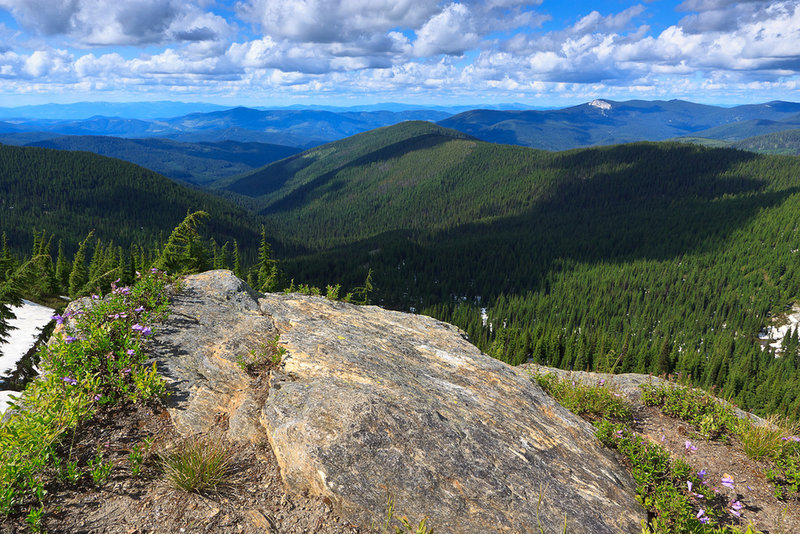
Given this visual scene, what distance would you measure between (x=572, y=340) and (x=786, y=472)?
103m

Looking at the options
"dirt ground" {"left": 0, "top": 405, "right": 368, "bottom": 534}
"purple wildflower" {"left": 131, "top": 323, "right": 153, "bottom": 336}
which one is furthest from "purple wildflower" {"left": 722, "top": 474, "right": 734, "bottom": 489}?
"purple wildflower" {"left": 131, "top": 323, "right": 153, "bottom": 336}

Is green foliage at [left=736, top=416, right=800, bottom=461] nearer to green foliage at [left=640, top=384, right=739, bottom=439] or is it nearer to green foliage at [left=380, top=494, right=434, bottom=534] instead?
green foliage at [left=640, top=384, right=739, bottom=439]

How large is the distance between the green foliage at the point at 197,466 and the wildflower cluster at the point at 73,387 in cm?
80

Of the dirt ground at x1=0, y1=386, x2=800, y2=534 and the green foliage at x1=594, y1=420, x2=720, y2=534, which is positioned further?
the green foliage at x1=594, y1=420, x2=720, y2=534

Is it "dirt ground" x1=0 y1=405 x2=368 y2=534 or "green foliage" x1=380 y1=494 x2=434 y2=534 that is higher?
"dirt ground" x1=0 y1=405 x2=368 y2=534

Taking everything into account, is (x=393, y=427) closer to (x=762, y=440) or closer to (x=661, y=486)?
(x=661, y=486)

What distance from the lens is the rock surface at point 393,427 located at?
6.07 metres

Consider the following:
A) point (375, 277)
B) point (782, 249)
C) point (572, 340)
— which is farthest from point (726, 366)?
point (782, 249)

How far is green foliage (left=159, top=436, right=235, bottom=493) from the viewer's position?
534 centimetres

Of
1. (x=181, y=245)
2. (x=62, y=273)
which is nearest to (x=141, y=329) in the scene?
(x=181, y=245)

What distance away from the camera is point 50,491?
4.94 meters

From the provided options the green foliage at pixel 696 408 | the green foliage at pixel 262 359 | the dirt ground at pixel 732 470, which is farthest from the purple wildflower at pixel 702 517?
the green foliage at pixel 262 359

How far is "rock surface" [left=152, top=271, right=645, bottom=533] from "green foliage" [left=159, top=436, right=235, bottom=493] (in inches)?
26.3

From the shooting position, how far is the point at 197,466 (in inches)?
213
